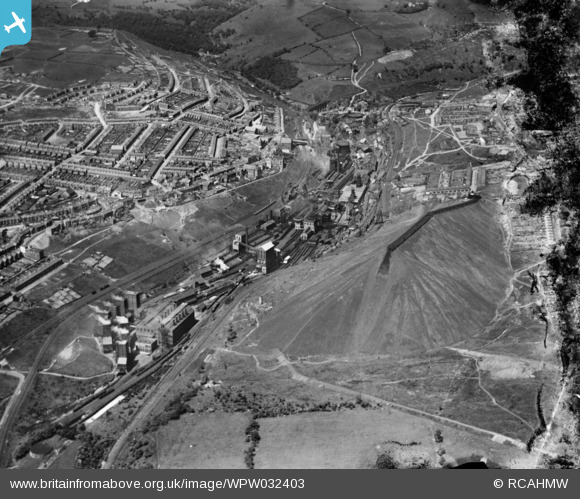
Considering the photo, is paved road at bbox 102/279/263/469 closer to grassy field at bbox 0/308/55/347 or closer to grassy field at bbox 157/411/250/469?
grassy field at bbox 157/411/250/469

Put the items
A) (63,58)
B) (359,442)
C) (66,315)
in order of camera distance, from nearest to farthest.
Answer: (359,442)
(66,315)
(63,58)

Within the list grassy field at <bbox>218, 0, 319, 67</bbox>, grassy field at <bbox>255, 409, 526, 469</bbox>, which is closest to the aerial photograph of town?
grassy field at <bbox>255, 409, 526, 469</bbox>

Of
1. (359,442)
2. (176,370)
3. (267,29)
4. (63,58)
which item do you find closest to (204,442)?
(359,442)

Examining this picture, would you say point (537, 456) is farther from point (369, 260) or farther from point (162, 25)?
point (162, 25)

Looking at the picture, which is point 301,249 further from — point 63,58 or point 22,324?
point 63,58

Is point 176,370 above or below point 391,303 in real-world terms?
below

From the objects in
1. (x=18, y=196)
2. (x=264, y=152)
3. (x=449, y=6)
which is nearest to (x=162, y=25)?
(x=449, y=6)
